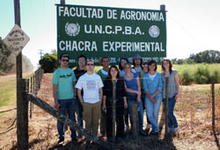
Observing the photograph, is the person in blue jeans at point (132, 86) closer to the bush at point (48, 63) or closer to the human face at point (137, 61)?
the human face at point (137, 61)

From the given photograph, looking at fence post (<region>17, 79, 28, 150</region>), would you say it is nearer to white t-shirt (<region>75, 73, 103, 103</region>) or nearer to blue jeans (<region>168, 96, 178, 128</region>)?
white t-shirt (<region>75, 73, 103, 103</region>)

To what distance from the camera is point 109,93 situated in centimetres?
545

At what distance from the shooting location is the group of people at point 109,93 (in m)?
5.09

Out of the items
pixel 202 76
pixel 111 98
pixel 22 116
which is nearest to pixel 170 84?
pixel 111 98

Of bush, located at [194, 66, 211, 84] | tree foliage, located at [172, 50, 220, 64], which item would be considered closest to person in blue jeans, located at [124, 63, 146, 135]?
bush, located at [194, 66, 211, 84]

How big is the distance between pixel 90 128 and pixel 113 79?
1.16 m

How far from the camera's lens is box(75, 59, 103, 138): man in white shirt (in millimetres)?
5008

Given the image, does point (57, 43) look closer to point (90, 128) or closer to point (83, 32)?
point (83, 32)

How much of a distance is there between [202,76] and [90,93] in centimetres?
1966

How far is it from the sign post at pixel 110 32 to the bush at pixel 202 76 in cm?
1609

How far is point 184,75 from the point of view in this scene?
22578mm

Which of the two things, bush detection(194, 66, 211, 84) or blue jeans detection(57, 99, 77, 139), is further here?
bush detection(194, 66, 211, 84)

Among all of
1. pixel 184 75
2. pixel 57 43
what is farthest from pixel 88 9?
pixel 184 75

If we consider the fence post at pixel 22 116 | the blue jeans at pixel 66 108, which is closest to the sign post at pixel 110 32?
the blue jeans at pixel 66 108
